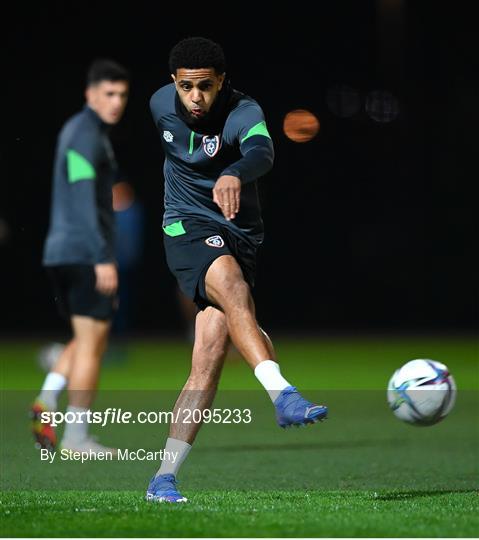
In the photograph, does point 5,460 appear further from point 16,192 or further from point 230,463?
point 16,192

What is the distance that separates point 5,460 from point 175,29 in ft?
63.0

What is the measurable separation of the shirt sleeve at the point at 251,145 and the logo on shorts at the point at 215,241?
18.4 inches

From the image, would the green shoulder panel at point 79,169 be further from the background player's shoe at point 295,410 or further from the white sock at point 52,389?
the background player's shoe at point 295,410

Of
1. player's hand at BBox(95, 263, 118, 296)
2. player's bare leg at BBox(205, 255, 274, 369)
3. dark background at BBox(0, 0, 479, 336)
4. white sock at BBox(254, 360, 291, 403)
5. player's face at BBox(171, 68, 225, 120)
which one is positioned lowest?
dark background at BBox(0, 0, 479, 336)

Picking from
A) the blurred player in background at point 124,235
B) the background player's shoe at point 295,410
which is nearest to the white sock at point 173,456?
the background player's shoe at point 295,410

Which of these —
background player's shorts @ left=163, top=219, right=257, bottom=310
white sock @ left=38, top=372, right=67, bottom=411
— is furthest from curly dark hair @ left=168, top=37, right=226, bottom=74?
white sock @ left=38, top=372, right=67, bottom=411

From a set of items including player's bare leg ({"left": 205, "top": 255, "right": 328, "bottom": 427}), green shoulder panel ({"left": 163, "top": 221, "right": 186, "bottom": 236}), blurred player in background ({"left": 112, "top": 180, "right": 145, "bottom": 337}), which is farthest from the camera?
blurred player in background ({"left": 112, "top": 180, "right": 145, "bottom": 337})

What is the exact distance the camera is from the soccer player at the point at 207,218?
21.2 ft

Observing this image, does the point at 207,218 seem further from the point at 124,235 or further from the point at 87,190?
the point at 124,235

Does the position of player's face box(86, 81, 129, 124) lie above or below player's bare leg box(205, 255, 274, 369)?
above

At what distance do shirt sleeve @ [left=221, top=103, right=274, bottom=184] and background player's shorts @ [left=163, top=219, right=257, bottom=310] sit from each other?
0.47m

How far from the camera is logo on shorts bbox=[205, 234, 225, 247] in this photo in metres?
6.75

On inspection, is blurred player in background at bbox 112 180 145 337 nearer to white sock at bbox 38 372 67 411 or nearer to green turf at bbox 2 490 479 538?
white sock at bbox 38 372 67 411

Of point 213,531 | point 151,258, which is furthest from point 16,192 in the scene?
point 213,531
